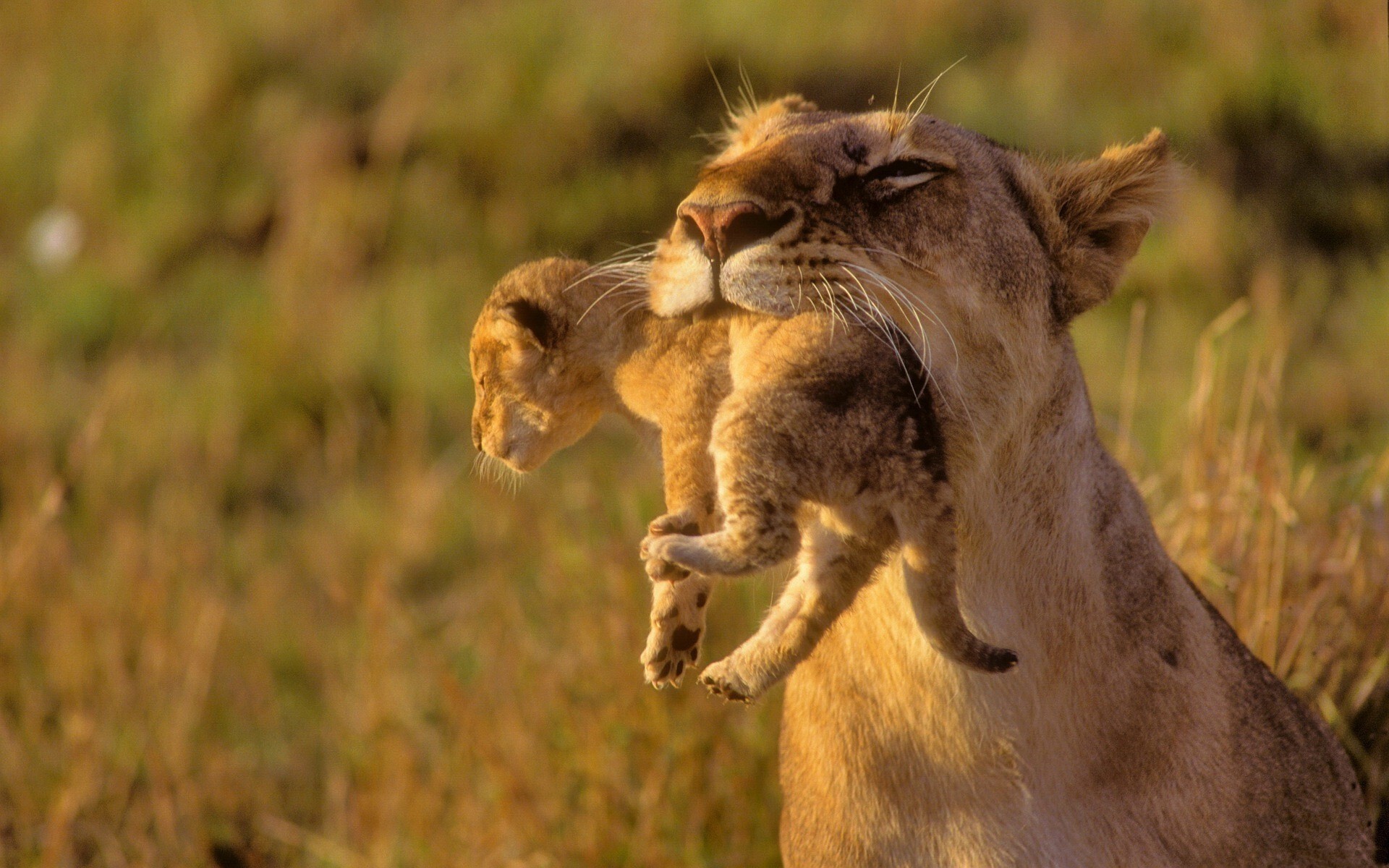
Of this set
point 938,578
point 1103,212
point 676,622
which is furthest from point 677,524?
point 1103,212

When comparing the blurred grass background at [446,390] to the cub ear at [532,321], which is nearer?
A: the cub ear at [532,321]

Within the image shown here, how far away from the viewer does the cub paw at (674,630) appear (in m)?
2.64

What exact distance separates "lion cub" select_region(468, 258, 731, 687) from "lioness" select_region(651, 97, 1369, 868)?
0.13 meters

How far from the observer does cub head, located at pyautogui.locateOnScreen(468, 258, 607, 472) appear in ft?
10.00

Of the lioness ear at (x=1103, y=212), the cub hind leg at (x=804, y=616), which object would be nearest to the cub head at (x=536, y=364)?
the cub hind leg at (x=804, y=616)

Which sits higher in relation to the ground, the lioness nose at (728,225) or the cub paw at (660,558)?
the lioness nose at (728,225)

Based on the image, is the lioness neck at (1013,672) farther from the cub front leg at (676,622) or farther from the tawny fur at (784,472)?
the cub front leg at (676,622)

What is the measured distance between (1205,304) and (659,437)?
4711 mm

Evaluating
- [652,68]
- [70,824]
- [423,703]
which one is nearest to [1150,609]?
[423,703]

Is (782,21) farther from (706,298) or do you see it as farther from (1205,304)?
(706,298)

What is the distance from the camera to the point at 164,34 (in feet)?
36.7

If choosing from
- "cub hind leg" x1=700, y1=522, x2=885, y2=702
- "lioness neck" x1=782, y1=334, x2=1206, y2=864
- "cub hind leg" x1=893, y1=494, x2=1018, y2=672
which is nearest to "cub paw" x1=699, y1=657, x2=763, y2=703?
"cub hind leg" x1=700, y1=522, x2=885, y2=702

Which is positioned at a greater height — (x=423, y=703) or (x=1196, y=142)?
(x=1196, y=142)

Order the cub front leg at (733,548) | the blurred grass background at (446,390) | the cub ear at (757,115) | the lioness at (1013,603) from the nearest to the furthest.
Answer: the cub front leg at (733,548) → the lioness at (1013,603) → the cub ear at (757,115) → the blurred grass background at (446,390)
